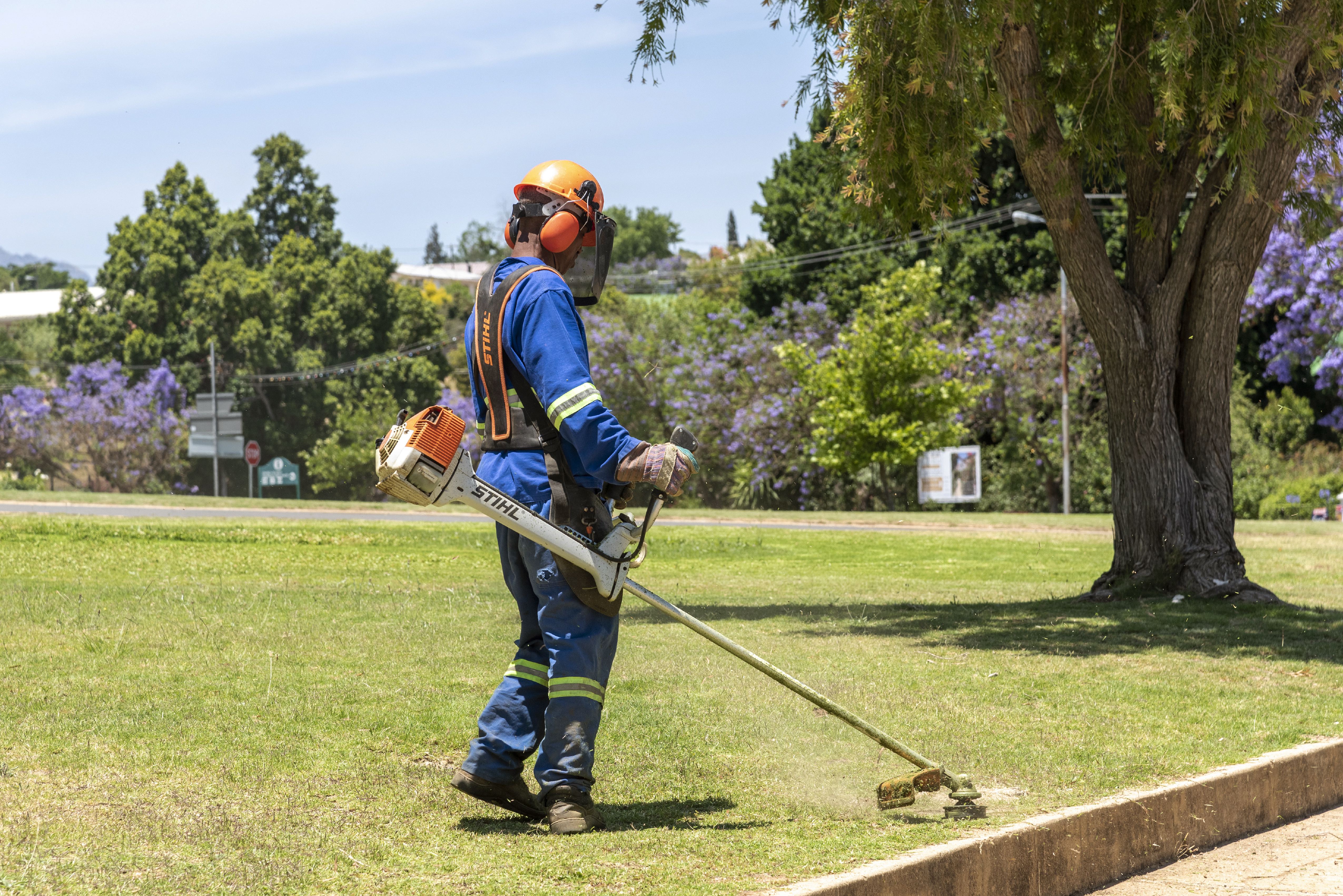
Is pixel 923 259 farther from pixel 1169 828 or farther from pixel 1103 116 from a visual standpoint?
pixel 1169 828

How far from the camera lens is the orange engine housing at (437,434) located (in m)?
4.05

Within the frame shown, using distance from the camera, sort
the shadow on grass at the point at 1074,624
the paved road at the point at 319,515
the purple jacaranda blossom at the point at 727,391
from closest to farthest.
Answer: the shadow on grass at the point at 1074,624, the paved road at the point at 319,515, the purple jacaranda blossom at the point at 727,391

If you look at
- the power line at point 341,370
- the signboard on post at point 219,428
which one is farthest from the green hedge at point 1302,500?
the signboard on post at point 219,428

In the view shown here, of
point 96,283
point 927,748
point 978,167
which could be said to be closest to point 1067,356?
point 978,167

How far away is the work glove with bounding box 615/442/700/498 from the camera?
4078 mm

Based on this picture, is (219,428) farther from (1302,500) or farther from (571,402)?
(571,402)

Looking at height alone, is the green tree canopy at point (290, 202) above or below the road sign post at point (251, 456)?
above

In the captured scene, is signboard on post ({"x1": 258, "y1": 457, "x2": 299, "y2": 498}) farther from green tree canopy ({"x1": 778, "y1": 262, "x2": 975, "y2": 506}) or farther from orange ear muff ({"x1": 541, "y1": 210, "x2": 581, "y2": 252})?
orange ear muff ({"x1": 541, "y1": 210, "x2": 581, "y2": 252})

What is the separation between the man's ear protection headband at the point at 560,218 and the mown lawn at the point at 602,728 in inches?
74.7

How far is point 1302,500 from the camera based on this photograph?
29.5 metres

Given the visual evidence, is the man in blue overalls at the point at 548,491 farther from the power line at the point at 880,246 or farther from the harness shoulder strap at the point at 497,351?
the power line at the point at 880,246

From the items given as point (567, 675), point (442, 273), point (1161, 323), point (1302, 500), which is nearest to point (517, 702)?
point (567, 675)

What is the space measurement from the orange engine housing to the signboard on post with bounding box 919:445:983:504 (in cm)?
2757

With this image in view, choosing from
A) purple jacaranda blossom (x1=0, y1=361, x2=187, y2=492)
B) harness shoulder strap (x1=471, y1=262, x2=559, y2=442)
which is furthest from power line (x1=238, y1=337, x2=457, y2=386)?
harness shoulder strap (x1=471, y1=262, x2=559, y2=442)
